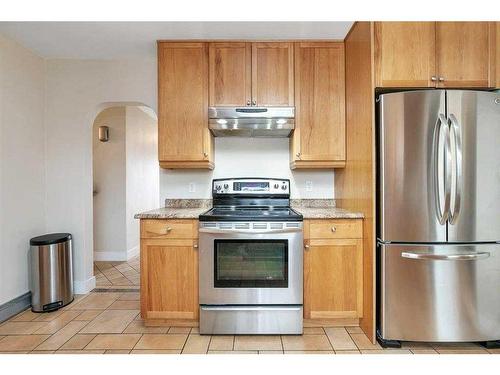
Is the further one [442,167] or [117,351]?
[117,351]

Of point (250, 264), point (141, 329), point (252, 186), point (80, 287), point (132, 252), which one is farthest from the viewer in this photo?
point (132, 252)

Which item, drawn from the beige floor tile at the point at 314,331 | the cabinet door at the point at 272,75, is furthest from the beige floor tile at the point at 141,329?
the cabinet door at the point at 272,75

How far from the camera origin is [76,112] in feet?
10.3

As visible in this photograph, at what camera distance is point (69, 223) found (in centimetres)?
314

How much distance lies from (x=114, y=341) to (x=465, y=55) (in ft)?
10.4

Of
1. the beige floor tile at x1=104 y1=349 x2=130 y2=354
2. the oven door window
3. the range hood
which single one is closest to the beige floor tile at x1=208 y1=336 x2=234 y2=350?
the oven door window

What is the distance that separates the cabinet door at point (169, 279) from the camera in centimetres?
232

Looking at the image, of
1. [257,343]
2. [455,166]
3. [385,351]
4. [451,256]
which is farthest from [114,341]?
[455,166]

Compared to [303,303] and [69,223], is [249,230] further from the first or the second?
[69,223]

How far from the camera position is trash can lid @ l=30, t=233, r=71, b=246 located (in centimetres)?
273

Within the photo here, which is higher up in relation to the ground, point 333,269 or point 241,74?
point 241,74

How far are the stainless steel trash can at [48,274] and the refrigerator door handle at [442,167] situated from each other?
3114mm

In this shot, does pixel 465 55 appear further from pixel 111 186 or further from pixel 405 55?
pixel 111 186

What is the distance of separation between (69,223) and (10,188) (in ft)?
2.09
